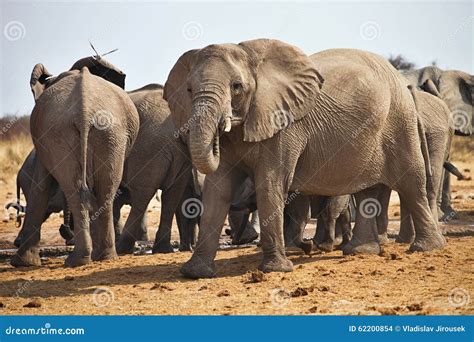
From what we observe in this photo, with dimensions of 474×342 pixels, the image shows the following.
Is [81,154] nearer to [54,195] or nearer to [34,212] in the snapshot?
[34,212]

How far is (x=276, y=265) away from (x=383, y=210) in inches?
99.8

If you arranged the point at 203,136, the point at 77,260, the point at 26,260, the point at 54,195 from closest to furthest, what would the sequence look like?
the point at 203,136
the point at 77,260
the point at 26,260
the point at 54,195

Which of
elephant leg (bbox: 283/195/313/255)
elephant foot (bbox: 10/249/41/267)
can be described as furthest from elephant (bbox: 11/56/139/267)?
elephant leg (bbox: 283/195/313/255)

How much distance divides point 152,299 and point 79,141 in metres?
2.42

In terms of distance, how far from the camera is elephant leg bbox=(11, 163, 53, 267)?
1072cm

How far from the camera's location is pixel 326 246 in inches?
445

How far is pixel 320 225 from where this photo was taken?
39.4ft

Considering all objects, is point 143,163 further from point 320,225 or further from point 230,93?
point 230,93

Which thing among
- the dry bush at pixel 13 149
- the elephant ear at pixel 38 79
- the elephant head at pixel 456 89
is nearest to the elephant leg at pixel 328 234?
the elephant ear at pixel 38 79

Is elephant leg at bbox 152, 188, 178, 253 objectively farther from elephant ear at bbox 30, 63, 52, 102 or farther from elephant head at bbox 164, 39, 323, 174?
elephant head at bbox 164, 39, 323, 174

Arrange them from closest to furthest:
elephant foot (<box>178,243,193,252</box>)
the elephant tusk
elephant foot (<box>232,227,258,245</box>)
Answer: the elephant tusk < elephant foot (<box>178,243,193,252</box>) < elephant foot (<box>232,227,258,245</box>)

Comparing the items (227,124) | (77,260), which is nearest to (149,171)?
(77,260)

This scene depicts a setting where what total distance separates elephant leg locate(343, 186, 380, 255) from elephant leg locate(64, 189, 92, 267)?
2609mm

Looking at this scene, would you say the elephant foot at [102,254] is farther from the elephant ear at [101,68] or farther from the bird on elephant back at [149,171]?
the elephant ear at [101,68]
